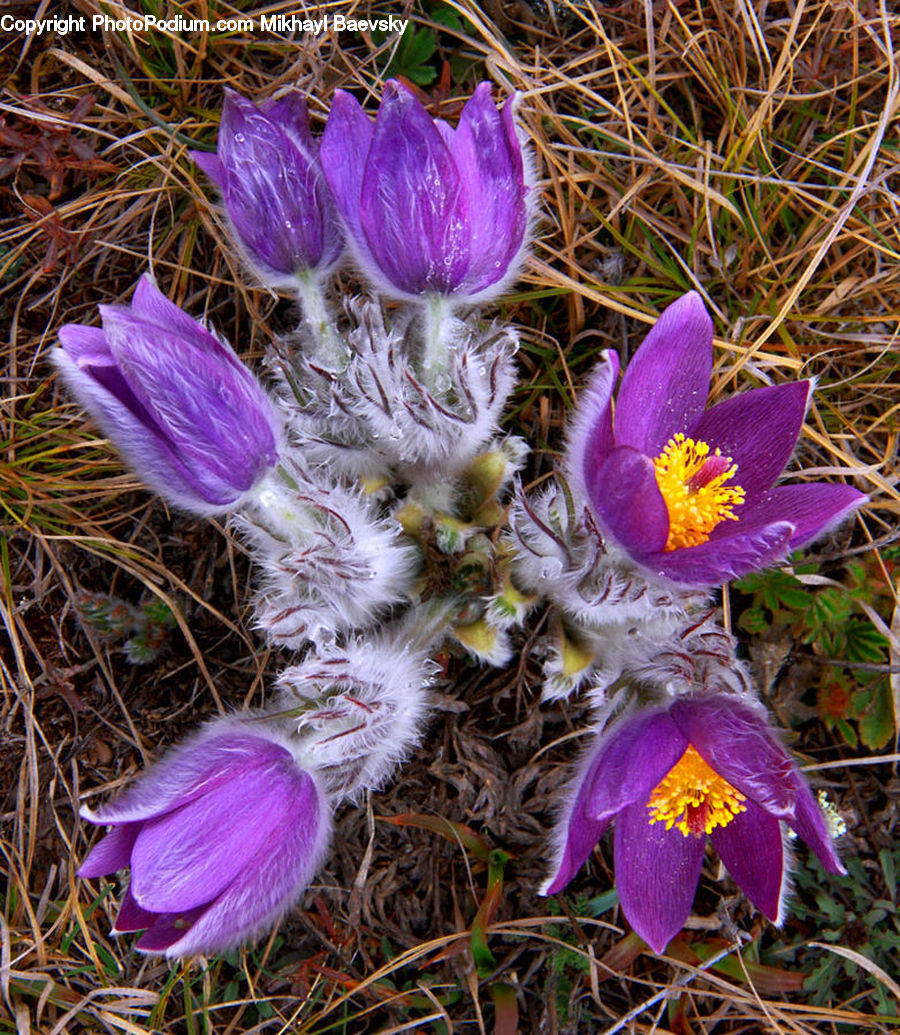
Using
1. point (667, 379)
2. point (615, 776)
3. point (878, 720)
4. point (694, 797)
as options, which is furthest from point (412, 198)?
point (878, 720)

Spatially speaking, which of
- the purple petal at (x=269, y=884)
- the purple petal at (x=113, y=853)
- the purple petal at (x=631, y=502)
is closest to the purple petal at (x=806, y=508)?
the purple petal at (x=631, y=502)

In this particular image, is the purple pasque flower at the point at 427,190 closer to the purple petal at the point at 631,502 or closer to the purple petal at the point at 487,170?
the purple petal at the point at 487,170

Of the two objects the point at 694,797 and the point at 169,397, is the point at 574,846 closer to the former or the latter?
the point at 694,797

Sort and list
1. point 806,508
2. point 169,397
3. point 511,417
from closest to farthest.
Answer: point 169,397
point 806,508
point 511,417

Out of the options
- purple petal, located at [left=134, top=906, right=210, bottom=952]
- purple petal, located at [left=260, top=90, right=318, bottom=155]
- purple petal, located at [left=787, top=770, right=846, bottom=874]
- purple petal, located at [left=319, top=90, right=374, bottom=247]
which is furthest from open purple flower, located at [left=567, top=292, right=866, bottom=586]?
purple petal, located at [left=134, top=906, right=210, bottom=952]

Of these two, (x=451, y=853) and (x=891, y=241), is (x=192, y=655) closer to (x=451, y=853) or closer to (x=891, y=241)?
(x=451, y=853)

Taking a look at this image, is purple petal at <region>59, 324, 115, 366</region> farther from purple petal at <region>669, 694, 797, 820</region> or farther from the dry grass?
purple petal at <region>669, 694, 797, 820</region>
